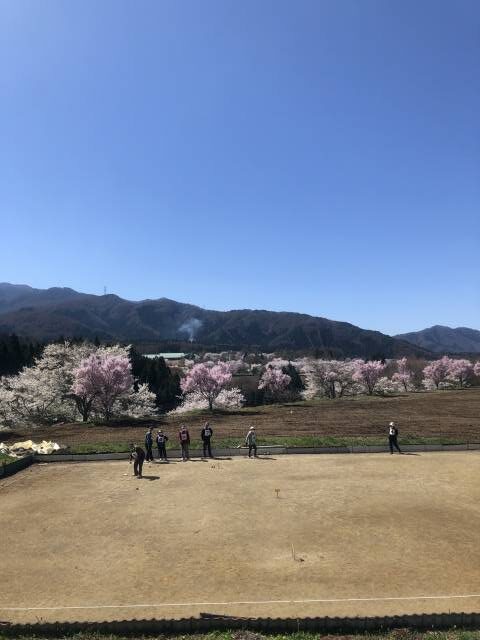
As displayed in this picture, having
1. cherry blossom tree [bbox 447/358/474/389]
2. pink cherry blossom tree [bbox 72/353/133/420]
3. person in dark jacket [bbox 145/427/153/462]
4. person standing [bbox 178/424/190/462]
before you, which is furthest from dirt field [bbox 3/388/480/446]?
cherry blossom tree [bbox 447/358/474/389]

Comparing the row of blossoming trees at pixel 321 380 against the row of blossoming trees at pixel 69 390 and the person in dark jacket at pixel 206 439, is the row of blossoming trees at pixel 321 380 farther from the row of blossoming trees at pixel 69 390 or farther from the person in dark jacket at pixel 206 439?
the person in dark jacket at pixel 206 439

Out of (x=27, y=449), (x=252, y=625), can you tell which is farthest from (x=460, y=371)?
(x=252, y=625)

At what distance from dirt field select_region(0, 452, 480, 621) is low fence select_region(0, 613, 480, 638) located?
0.25m

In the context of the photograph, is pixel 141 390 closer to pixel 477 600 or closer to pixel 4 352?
pixel 4 352

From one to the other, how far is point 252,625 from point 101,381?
3793 centimetres

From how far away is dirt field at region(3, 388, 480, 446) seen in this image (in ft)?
102

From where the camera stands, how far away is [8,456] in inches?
862

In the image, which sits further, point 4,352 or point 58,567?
point 4,352

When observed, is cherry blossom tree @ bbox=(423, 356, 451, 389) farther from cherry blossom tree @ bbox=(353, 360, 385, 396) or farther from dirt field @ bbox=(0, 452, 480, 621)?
dirt field @ bbox=(0, 452, 480, 621)

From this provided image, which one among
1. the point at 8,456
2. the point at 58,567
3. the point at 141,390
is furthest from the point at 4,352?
the point at 58,567

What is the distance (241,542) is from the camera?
11672 millimetres

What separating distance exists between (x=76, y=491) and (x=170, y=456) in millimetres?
6922

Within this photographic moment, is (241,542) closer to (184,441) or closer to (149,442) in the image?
(184,441)

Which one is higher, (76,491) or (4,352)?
(4,352)
